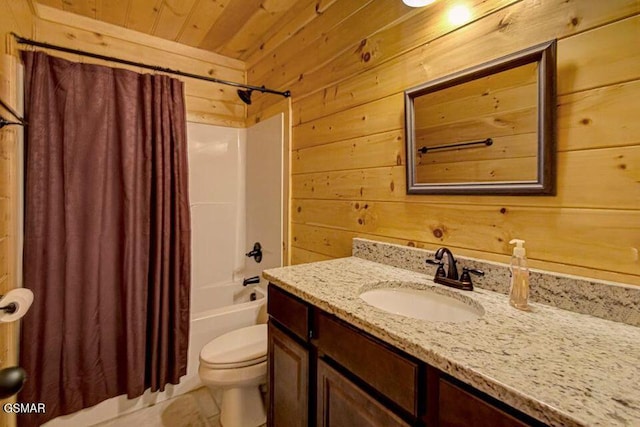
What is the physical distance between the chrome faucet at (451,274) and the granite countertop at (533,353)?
45mm

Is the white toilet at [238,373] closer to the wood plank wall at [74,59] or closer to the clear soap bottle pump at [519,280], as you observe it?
the wood plank wall at [74,59]

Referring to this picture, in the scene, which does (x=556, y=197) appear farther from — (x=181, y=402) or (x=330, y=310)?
(x=181, y=402)

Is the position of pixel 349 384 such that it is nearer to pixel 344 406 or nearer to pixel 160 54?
pixel 344 406

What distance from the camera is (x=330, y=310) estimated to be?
33.7 inches

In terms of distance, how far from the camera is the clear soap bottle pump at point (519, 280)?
82cm

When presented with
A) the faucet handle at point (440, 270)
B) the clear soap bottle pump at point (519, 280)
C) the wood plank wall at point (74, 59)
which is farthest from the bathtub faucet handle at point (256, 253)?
the clear soap bottle pump at point (519, 280)

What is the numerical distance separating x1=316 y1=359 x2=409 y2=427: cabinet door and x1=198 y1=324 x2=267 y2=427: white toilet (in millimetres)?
688

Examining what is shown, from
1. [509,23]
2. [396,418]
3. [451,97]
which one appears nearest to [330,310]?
[396,418]

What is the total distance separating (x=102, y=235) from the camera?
1.72 metres

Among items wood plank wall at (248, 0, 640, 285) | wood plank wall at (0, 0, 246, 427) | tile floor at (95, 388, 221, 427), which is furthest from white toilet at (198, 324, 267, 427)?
wood plank wall at (0, 0, 246, 427)

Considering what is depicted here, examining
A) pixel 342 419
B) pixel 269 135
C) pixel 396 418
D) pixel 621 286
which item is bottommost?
pixel 342 419

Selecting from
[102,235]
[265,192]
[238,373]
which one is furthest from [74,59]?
[238,373]

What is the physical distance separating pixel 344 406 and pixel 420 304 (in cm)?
43

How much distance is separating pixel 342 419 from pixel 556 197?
2.88 feet
